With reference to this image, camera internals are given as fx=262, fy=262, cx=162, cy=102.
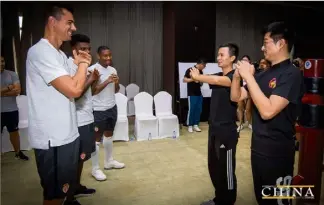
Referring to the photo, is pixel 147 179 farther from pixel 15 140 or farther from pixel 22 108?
pixel 22 108

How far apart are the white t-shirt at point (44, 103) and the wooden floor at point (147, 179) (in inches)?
51.8

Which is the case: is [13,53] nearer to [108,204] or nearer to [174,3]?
[174,3]

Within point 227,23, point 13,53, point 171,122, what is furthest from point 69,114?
point 227,23

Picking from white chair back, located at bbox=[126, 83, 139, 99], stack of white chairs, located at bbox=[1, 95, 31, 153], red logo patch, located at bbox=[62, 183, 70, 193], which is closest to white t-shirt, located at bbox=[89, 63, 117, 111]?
red logo patch, located at bbox=[62, 183, 70, 193]

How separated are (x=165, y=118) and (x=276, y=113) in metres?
3.63

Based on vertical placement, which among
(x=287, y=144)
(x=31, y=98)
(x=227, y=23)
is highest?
(x=227, y=23)

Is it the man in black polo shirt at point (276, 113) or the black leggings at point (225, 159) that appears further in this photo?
the black leggings at point (225, 159)

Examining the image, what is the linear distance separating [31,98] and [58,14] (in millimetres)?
540

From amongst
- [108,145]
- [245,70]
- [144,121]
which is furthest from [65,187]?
[144,121]

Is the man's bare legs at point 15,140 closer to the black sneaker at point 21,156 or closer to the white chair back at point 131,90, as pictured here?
the black sneaker at point 21,156

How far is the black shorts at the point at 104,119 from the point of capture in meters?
3.10

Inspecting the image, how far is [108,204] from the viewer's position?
259 cm

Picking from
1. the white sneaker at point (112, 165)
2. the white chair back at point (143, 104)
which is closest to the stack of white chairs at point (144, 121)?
the white chair back at point (143, 104)

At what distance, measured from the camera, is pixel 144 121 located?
15.9 feet
